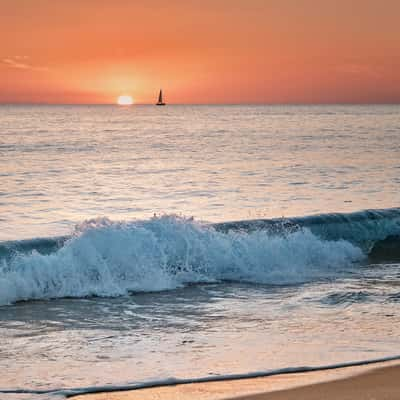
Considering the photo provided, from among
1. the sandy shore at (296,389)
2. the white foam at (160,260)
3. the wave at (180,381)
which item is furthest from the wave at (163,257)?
the sandy shore at (296,389)

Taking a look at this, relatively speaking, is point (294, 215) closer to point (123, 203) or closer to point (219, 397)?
point (123, 203)

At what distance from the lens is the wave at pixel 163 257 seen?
1191 centimetres

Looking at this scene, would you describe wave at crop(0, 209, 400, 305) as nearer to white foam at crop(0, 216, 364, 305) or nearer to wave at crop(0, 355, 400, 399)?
white foam at crop(0, 216, 364, 305)

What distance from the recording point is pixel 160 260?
43.4 ft

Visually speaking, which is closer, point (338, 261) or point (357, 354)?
point (357, 354)

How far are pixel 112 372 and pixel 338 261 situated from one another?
802 centimetres

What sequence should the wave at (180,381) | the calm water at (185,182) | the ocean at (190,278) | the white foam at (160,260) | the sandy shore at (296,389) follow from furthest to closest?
the calm water at (185,182)
the white foam at (160,260)
the ocean at (190,278)
the wave at (180,381)
the sandy shore at (296,389)

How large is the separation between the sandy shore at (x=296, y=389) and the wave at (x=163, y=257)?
4.88 metres

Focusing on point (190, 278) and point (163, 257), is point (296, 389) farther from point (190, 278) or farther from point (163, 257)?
point (163, 257)

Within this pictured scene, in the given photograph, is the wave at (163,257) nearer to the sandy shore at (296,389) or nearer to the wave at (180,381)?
the wave at (180,381)

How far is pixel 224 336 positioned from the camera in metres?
8.59

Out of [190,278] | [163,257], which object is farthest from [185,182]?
[190,278]

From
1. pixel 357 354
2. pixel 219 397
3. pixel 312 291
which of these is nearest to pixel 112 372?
pixel 219 397

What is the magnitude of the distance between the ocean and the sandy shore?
11.5 inches
